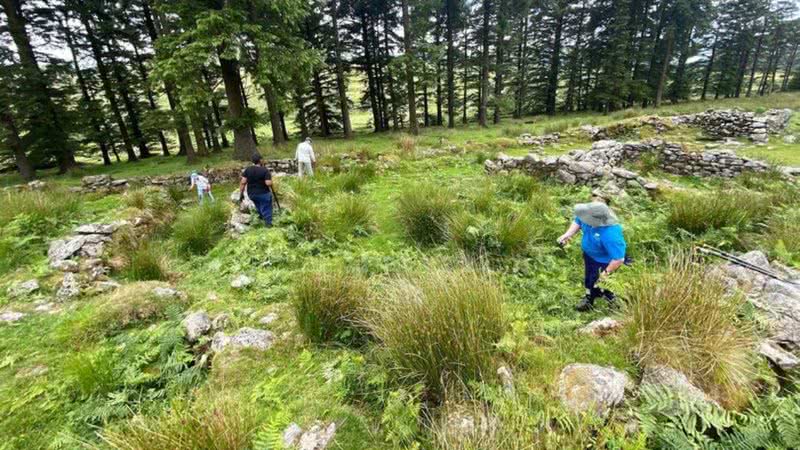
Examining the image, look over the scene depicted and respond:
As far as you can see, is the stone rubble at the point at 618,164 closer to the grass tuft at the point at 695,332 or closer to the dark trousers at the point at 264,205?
the grass tuft at the point at 695,332

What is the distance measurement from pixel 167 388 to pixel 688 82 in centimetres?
4573

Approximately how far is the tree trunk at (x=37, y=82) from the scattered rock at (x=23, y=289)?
1363 cm

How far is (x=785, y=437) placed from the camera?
1512 mm

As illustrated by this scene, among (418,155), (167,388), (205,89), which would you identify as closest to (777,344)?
(167,388)

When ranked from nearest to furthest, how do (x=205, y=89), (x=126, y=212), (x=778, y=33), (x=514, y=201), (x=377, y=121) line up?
(x=514, y=201) < (x=126, y=212) < (x=205, y=89) < (x=377, y=121) < (x=778, y=33)

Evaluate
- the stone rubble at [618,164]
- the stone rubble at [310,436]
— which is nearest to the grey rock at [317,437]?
the stone rubble at [310,436]

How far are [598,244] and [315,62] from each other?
11356mm

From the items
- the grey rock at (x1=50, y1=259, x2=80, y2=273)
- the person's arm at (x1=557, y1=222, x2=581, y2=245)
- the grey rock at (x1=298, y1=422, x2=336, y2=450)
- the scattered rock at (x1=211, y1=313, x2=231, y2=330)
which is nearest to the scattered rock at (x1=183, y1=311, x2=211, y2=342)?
the scattered rock at (x1=211, y1=313, x2=231, y2=330)

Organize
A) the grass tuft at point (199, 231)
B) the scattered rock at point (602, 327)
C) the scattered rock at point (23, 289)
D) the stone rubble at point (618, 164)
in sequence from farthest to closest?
the stone rubble at point (618, 164)
the grass tuft at point (199, 231)
the scattered rock at point (23, 289)
the scattered rock at point (602, 327)

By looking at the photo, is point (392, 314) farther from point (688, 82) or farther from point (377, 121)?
point (688, 82)

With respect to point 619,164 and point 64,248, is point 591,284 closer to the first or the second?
point 64,248

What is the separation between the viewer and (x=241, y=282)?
4.29 metres

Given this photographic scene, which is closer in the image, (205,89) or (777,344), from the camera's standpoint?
(777,344)

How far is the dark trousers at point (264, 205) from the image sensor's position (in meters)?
6.27
